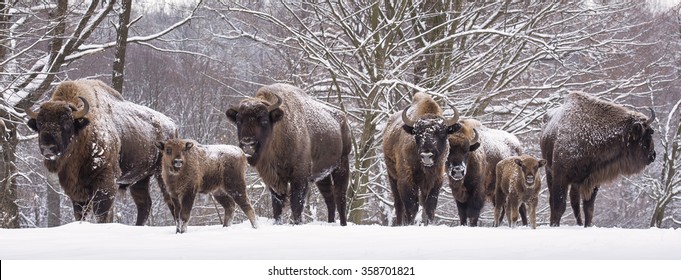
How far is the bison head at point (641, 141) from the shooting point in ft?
36.1

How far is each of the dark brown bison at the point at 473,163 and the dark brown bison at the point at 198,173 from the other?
288 cm

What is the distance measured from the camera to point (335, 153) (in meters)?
12.6

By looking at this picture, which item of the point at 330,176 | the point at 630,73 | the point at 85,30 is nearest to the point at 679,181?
the point at 630,73

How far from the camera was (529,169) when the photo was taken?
10719 millimetres

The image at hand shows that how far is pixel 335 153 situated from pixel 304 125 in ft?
3.54

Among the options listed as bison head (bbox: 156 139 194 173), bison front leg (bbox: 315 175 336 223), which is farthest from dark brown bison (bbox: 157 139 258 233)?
bison front leg (bbox: 315 175 336 223)

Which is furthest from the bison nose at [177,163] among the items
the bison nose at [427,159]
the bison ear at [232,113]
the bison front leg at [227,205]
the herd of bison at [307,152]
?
the bison nose at [427,159]

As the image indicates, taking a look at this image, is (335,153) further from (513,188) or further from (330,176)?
(513,188)

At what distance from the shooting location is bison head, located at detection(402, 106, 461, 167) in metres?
10.2

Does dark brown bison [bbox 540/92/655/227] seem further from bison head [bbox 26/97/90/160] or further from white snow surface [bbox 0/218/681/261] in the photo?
bison head [bbox 26/97/90/160]

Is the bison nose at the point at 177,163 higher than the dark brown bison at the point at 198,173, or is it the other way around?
the bison nose at the point at 177,163

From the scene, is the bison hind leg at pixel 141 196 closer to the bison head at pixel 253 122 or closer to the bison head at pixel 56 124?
the bison head at pixel 56 124

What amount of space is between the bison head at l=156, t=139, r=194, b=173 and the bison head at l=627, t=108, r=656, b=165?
5.70 meters

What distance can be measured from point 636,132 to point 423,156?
3008 mm
